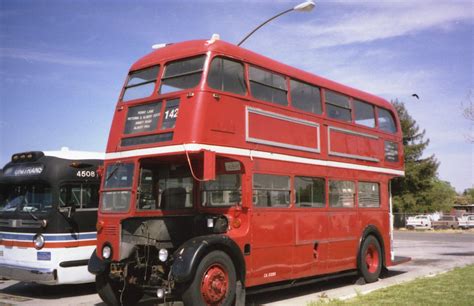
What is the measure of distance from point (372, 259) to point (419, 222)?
112 feet

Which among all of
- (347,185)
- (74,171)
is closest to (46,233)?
(74,171)

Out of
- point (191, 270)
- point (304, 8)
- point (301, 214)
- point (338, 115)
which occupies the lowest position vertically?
point (191, 270)

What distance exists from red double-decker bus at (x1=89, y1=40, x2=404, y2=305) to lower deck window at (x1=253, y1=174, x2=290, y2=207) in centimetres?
2

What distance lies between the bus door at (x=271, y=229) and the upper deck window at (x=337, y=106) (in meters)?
2.42

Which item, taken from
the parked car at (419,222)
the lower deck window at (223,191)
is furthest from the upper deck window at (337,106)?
the parked car at (419,222)

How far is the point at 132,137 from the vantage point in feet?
29.5

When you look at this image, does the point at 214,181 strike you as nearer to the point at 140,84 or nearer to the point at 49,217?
the point at 140,84

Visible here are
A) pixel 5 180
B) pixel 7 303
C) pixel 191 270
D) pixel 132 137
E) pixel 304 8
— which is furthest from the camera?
pixel 304 8

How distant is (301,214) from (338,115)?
277 cm

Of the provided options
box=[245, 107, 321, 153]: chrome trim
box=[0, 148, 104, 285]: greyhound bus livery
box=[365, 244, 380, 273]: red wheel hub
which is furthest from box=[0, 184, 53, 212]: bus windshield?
box=[365, 244, 380, 273]: red wheel hub

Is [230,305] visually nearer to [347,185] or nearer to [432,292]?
[432,292]

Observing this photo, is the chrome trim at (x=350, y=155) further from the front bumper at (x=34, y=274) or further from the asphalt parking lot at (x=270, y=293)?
the front bumper at (x=34, y=274)

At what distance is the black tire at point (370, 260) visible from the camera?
1216 cm

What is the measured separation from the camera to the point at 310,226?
1053 cm
